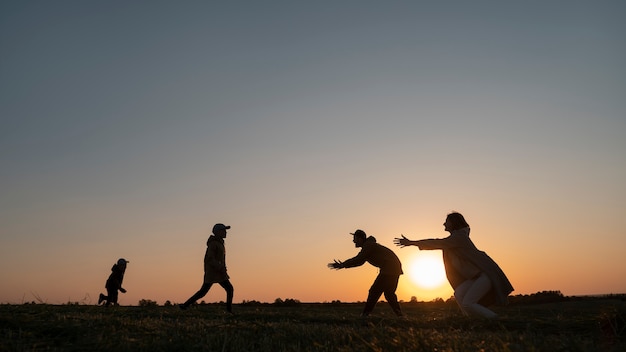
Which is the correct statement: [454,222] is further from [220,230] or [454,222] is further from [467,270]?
[220,230]

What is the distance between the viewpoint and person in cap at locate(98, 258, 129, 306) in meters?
21.5

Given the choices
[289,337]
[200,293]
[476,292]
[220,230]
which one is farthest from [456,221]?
[200,293]

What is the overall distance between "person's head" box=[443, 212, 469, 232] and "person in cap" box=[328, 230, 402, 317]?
2963 millimetres

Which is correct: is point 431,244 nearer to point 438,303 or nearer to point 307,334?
point 307,334

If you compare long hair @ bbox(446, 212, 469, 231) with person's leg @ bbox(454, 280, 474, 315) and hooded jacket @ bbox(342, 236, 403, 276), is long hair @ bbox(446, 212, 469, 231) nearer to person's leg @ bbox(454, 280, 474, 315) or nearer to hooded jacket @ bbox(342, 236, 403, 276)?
person's leg @ bbox(454, 280, 474, 315)

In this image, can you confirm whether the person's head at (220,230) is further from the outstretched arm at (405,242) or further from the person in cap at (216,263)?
Result: the outstretched arm at (405,242)

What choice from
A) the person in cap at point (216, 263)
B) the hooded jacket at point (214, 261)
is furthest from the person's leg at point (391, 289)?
the hooded jacket at point (214, 261)

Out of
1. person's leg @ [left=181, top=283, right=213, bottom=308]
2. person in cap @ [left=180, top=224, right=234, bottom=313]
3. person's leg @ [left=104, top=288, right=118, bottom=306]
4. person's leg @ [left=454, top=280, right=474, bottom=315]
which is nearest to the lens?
person's leg @ [left=454, top=280, right=474, bottom=315]

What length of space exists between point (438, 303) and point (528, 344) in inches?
811

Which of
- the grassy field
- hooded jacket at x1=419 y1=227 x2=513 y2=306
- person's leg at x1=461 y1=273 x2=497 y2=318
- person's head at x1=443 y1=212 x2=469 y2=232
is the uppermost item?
person's head at x1=443 y1=212 x2=469 y2=232

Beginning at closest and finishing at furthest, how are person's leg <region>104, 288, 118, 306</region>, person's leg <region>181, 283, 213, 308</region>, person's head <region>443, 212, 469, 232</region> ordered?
person's head <region>443, 212, 469, 232</region> → person's leg <region>181, 283, 213, 308</region> → person's leg <region>104, 288, 118, 306</region>

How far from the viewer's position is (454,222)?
37.4ft

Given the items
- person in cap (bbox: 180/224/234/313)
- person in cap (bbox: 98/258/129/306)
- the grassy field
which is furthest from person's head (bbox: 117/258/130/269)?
the grassy field

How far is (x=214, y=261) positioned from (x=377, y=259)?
4219mm
